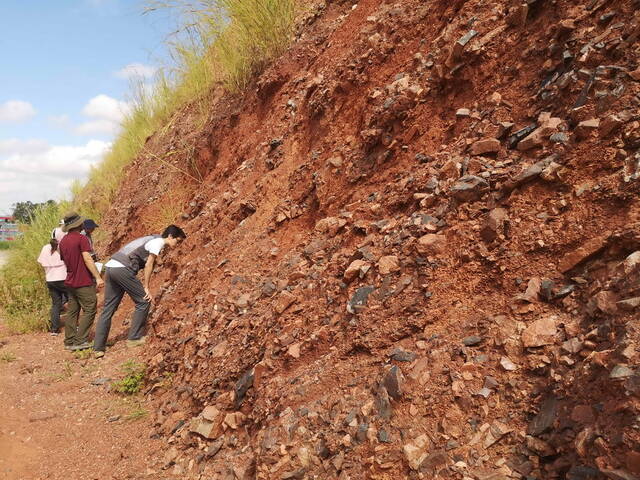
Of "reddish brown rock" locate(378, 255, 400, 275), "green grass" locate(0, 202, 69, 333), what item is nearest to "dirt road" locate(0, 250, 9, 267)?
"green grass" locate(0, 202, 69, 333)

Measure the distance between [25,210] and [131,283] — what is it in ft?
16.7

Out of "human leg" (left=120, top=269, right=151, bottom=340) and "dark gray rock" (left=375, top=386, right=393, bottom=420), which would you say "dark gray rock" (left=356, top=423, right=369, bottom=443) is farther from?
"human leg" (left=120, top=269, right=151, bottom=340)

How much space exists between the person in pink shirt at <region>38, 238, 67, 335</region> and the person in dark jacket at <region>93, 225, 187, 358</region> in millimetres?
1357

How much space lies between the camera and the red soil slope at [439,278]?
174 centimetres

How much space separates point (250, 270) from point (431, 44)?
2.44 m

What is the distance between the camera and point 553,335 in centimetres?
186

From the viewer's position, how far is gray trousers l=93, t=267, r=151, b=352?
504 centimetres

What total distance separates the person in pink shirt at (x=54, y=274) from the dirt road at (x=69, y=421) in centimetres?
85

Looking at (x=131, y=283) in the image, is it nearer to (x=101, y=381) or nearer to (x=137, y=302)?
(x=137, y=302)

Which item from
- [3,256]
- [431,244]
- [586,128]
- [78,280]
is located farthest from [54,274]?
[586,128]

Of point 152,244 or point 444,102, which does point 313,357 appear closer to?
point 444,102

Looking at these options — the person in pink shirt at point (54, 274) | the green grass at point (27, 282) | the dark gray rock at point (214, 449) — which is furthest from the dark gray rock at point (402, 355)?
the green grass at point (27, 282)

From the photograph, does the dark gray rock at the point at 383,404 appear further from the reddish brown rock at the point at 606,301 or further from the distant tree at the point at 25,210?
the distant tree at the point at 25,210

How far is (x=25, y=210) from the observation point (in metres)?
8.65
